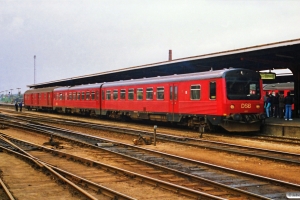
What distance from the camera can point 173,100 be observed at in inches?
827

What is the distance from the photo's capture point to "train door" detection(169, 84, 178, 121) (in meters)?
20.8

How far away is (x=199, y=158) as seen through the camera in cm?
1208

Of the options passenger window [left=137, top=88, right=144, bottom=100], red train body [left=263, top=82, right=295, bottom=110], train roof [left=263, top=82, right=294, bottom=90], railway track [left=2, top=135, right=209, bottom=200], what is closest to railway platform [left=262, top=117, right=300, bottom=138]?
passenger window [left=137, top=88, right=144, bottom=100]

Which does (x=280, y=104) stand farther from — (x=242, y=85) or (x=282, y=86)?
(x=282, y=86)

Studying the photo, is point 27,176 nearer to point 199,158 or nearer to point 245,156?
point 199,158

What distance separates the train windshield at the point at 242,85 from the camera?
58.2 feet

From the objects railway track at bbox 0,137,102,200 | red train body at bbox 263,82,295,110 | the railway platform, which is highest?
red train body at bbox 263,82,295,110

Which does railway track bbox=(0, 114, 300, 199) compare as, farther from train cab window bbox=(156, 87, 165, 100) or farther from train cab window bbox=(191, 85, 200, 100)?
train cab window bbox=(156, 87, 165, 100)

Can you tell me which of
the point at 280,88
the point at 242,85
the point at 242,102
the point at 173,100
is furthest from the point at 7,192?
the point at 280,88

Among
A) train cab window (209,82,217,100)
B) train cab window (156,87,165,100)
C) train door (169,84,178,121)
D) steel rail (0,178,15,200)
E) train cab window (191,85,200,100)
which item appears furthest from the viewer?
train cab window (156,87,165,100)

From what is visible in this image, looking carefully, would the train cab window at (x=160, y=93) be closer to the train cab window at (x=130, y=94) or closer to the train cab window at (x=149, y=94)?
the train cab window at (x=149, y=94)

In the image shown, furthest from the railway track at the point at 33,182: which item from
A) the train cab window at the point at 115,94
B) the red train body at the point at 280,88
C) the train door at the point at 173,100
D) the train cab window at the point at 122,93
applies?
the red train body at the point at 280,88

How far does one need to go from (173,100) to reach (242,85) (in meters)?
4.17

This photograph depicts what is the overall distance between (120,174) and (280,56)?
42.6ft
